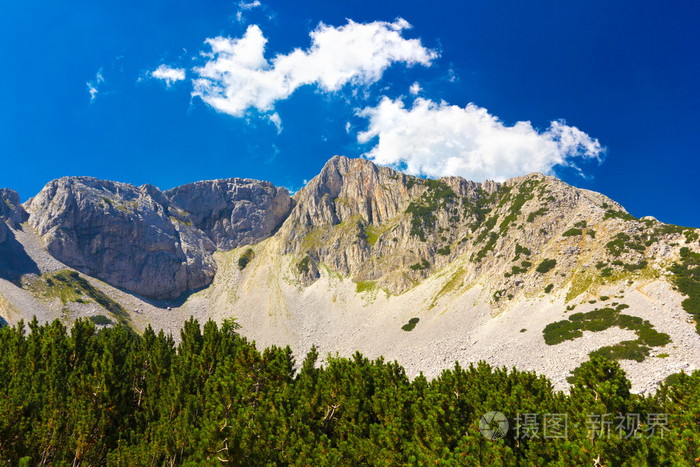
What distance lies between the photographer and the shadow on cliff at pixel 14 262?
11962 centimetres

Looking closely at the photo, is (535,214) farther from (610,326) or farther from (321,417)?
(321,417)

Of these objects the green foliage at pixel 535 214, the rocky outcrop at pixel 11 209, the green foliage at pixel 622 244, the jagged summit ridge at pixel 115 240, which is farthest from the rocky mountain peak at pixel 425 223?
the rocky outcrop at pixel 11 209

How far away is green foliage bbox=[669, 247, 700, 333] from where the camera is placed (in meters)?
57.3

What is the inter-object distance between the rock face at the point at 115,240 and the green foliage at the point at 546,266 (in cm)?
14243

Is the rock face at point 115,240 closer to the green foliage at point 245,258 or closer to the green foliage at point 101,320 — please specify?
the green foliage at point 245,258

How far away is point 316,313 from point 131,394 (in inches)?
4254

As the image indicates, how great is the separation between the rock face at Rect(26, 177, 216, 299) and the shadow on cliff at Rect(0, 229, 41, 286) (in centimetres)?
1184

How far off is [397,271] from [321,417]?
118 meters

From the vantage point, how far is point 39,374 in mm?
23094

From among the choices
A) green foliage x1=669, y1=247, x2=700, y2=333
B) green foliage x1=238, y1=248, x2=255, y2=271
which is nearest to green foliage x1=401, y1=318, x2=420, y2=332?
green foliage x1=669, y1=247, x2=700, y2=333

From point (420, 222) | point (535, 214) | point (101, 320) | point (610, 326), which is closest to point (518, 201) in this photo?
point (535, 214)

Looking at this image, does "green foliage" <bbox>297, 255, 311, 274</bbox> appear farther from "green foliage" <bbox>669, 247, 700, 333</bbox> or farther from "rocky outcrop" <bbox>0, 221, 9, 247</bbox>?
"green foliage" <bbox>669, 247, 700, 333</bbox>

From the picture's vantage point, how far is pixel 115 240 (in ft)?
534

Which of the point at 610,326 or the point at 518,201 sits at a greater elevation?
the point at 518,201
